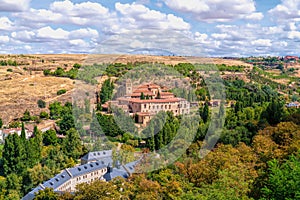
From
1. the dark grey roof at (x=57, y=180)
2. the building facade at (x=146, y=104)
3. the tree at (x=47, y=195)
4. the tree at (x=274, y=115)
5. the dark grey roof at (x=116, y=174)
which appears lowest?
the dark grey roof at (x=57, y=180)

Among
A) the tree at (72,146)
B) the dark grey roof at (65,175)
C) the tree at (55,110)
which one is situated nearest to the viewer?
the dark grey roof at (65,175)

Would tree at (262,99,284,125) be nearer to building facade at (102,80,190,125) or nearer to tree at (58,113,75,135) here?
building facade at (102,80,190,125)

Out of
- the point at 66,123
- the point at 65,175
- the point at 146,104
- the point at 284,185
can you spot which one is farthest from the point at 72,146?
the point at 284,185

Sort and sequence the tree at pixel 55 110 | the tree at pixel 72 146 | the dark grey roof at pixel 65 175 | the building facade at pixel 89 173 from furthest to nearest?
the tree at pixel 55 110, the tree at pixel 72 146, the building facade at pixel 89 173, the dark grey roof at pixel 65 175

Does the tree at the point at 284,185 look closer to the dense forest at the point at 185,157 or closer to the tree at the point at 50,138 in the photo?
the dense forest at the point at 185,157

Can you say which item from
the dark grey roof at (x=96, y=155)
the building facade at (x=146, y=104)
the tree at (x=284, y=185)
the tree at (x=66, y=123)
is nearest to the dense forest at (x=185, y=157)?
the tree at (x=284, y=185)

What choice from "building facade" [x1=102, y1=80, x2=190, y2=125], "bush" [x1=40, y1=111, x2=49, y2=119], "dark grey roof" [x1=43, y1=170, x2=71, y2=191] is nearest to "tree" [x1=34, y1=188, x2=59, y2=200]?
"dark grey roof" [x1=43, y1=170, x2=71, y2=191]

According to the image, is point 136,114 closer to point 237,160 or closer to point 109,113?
point 109,113

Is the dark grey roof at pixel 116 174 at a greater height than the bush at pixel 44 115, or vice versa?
the dark grey roof at pixel 116 174

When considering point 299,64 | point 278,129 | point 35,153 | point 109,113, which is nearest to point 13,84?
point 109,113
